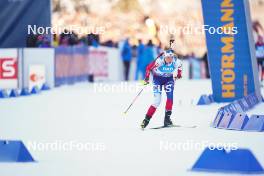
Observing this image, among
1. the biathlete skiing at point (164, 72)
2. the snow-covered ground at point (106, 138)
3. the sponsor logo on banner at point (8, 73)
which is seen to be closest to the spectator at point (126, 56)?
the sponsor logo on banner at point (8, 73)

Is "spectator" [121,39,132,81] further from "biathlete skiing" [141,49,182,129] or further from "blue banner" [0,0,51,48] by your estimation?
"biathlete skiing" [141,49,182,129]

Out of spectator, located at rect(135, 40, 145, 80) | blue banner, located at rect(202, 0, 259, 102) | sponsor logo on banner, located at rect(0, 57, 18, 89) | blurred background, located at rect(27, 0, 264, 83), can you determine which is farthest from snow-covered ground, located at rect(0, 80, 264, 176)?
spectator, located at rect(135, 40, 145, 80)

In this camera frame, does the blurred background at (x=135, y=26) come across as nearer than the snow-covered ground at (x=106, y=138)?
No

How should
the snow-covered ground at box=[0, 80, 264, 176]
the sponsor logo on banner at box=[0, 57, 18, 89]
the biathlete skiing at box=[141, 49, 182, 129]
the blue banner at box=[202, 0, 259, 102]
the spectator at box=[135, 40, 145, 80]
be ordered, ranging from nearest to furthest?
the snow-covered ground at box=[0, 80, 264, 176] → the biathlete skiing at box=[141, 49, 182, 129] → the blue banner at box=[202, 0, 259, 102] → the sponsor logo on banner at box=[0, 57, 18, 89] → the spectator at box=[135, 40, 145, 80]

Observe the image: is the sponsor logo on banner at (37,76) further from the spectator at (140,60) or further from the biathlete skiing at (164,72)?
the biathlete skiing at (164,72)

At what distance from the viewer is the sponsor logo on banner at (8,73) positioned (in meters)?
24.2

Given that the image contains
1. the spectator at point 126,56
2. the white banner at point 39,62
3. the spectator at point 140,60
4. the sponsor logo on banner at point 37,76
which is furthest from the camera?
the spectator at point 126,56

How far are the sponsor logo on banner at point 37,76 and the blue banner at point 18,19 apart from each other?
3.91 ft

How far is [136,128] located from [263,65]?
1635cm

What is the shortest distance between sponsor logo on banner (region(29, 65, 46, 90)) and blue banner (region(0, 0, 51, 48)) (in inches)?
46.9

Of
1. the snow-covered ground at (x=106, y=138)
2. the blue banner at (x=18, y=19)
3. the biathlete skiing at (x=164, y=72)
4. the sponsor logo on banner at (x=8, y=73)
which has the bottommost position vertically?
the snow-covered ground at (x=106, y=138)

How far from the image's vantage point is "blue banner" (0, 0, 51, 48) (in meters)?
26.2

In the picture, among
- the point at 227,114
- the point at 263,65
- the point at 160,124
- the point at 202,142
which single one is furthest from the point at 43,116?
the point at 263,65

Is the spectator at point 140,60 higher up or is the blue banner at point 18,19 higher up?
the blue banner at point 18,19
